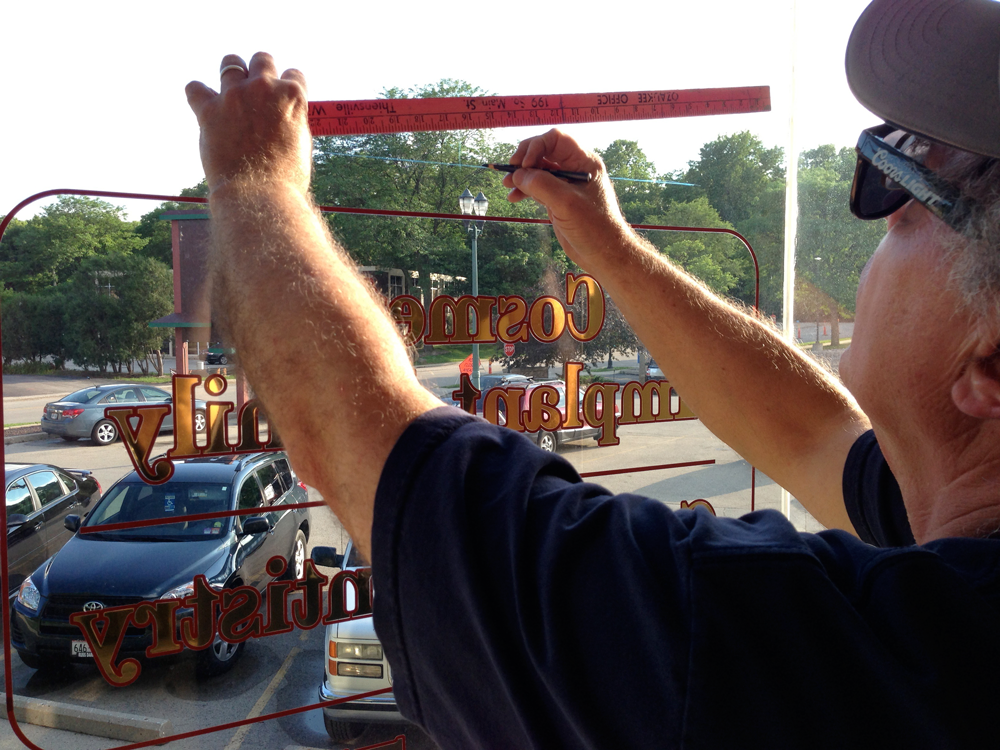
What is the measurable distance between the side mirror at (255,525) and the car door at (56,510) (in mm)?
268

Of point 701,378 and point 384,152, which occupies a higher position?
point 384,152

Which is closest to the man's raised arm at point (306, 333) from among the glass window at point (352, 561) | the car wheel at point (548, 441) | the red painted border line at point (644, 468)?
the glass window at point (352, 561)

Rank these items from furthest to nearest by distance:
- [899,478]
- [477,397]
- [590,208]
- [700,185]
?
[700,185], [477,397], [590,208], [899,478]

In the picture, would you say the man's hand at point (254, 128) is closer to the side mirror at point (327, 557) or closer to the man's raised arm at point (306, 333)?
the man's raised arm at point (306, 333)

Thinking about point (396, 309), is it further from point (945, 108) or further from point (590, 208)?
point (945, 108)

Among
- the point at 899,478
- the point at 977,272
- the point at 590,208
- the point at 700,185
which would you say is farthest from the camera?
the point at 700,185

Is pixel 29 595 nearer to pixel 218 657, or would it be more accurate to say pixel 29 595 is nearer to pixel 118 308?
pixel 218 657

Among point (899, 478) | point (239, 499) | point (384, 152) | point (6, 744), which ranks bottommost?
point (6, 744)

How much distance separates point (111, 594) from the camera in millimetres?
1177

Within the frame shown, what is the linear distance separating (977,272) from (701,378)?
0.66 metres

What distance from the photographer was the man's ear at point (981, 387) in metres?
0.67

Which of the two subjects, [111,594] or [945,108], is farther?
[111,594]

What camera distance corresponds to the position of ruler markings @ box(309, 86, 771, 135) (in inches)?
49.8

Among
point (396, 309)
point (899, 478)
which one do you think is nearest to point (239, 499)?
point (396, 309)
